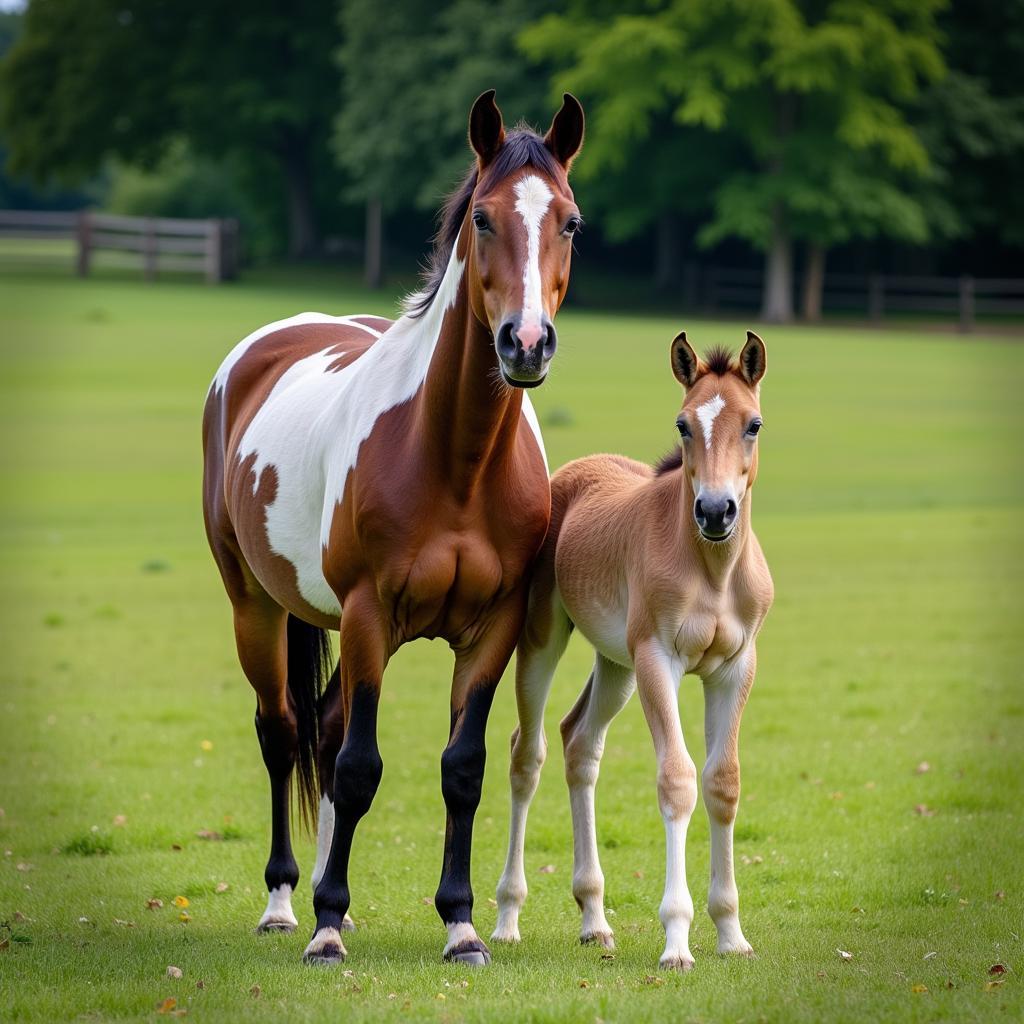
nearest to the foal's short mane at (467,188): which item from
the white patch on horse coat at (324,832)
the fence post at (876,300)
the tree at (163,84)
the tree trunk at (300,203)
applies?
the white patch on horse coat at (324,832)

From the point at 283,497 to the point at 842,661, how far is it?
702 cm

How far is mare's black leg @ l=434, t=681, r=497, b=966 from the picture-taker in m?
5.39

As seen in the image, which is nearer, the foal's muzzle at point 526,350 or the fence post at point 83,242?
the foal's muzzle at point 526,350

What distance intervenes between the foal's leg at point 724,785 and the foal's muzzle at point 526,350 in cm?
133

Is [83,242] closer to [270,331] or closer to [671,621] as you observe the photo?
[270,331]

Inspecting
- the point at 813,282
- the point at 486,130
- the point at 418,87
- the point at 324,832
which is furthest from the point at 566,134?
the point at 418,87

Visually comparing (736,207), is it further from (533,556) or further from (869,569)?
(533,556)

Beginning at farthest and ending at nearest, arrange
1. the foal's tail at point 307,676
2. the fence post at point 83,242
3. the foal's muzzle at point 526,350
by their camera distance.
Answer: the fence post at point 83,242 → the foal's tail at point 307,676 → the foal's muzzle at point 526,350

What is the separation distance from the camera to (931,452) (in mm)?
23688

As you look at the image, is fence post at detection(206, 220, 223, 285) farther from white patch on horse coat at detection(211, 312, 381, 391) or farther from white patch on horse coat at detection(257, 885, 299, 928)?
white patch on horse coat at detection(257, 885, 299, 928)

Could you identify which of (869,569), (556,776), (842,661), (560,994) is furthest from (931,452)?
(560,994)

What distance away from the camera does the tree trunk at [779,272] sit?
135 ft

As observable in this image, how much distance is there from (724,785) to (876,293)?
125ft

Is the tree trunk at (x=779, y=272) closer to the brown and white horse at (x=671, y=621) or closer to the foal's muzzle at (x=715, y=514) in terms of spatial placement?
the brown and white horse at (x=671, y=621)
